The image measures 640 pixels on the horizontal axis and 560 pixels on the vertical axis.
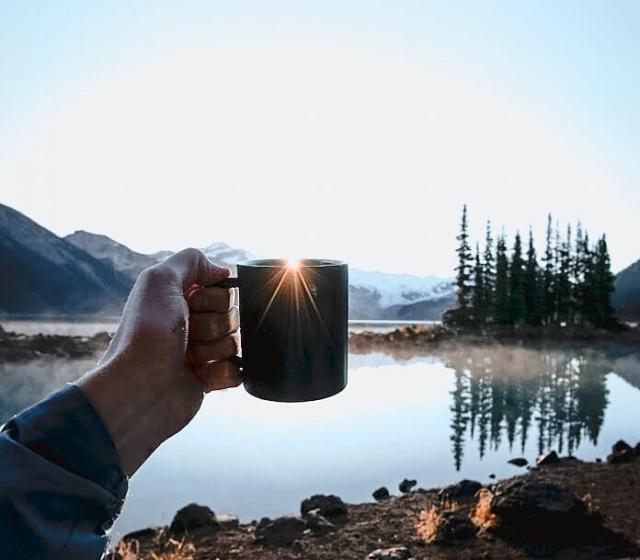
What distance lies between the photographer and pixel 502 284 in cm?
4394

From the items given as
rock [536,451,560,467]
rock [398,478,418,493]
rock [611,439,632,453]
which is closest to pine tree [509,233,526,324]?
rock [611,439,632,453]

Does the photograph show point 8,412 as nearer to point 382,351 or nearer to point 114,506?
point 114,506

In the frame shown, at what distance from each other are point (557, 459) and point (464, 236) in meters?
32.0

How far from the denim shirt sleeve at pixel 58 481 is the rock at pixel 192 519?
694 cm

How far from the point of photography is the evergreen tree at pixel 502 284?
142ft

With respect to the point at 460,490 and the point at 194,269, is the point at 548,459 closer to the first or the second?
the point at 460,490

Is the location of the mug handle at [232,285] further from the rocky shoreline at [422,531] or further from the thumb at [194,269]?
the rocky shoreline at [422,531]

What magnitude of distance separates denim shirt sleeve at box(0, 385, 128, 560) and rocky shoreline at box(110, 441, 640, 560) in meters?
5.32

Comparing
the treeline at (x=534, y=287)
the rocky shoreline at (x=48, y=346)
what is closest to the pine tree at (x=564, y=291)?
the treeline at (x=534, y=287)

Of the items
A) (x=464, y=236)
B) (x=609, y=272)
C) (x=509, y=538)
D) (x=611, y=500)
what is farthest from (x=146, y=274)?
(x=609, y=272)

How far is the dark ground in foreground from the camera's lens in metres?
6.41

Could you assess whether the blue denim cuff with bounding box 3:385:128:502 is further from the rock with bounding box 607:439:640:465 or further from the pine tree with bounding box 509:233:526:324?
the pine tree with bounding box 509:233:526:324

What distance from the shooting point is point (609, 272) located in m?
46.9

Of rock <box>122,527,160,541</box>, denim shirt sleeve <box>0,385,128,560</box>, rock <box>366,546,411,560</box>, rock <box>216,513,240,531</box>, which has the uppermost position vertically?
denim shirt sleeve <box>0,385,128,560</box>
